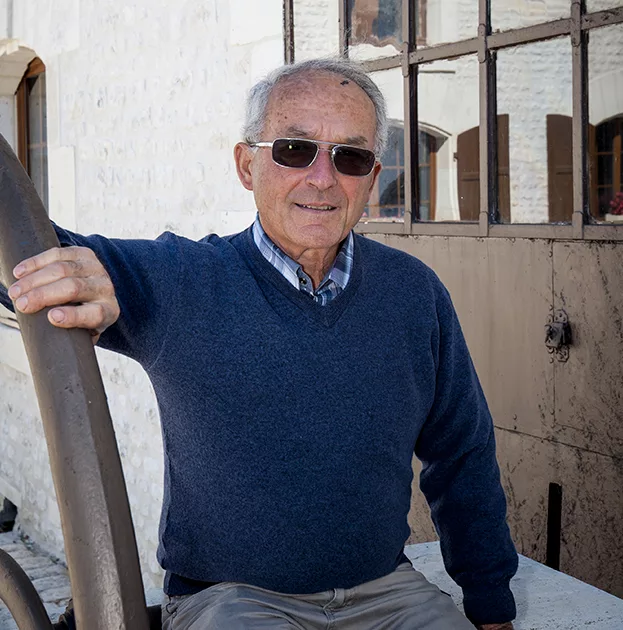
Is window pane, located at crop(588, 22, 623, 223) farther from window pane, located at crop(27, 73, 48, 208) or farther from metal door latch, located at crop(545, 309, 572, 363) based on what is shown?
window pane, located at crop(27, 73, 48, 208)

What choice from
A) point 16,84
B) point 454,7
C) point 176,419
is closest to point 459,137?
point 454,7

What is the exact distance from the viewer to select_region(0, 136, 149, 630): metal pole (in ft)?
2.76

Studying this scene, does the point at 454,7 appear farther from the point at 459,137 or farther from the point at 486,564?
the point at 486,564

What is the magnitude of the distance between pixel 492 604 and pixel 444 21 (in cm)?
205

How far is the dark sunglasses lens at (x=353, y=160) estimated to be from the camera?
1945mm

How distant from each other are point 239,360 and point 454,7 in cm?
196

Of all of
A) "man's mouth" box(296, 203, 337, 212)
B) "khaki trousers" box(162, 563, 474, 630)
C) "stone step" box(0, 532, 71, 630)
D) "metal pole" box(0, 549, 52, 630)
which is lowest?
"stone step" box(0, 532, 71, 630)

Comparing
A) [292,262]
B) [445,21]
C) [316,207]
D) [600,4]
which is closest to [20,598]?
[292,262]

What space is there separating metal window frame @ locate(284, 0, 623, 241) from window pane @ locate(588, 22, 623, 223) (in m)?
0.02

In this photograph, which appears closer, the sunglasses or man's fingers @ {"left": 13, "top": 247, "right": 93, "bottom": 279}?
man's fingers @ {"left": 13, "top": 247, "right": 93, "bottom": 279}

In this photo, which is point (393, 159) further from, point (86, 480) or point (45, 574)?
point (45, 574)

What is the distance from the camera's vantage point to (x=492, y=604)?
1959 mm

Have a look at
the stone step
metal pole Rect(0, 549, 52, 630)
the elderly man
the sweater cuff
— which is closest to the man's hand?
metal pole Rect(0, 549, 52, 630)

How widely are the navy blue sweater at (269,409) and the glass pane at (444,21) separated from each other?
5.28 ft
